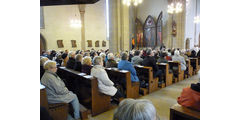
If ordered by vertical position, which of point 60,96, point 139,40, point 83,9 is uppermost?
point 83,9

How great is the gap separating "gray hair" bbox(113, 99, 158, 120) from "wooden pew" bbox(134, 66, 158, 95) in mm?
3879

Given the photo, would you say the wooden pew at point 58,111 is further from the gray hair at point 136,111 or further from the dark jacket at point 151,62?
the dark jacket at point 151,62

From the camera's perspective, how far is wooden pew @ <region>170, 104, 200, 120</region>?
1812mm

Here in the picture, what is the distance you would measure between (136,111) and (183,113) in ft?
3.31

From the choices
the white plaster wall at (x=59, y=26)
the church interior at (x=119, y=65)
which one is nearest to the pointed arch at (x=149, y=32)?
the church interior at (x=119, y=65)

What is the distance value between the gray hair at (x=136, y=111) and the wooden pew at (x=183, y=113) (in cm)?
86

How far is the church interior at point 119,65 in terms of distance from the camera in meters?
2.28

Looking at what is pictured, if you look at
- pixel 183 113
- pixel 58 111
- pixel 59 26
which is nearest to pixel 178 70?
pixel 183 113

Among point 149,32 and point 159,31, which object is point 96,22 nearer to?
point 149,32

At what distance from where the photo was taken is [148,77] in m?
5.19
